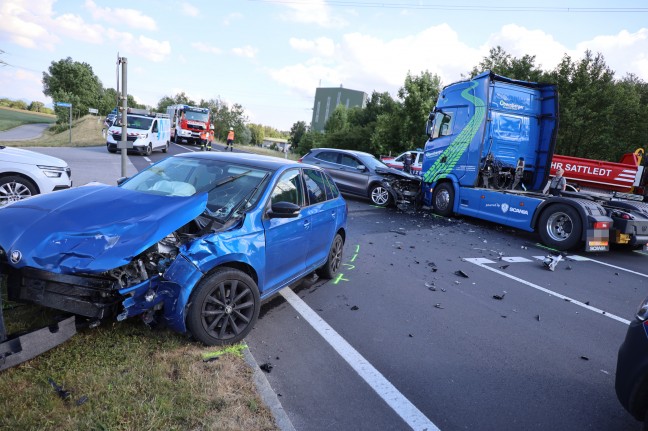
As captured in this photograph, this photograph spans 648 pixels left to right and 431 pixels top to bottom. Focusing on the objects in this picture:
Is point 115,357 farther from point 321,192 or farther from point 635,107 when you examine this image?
point 635,107

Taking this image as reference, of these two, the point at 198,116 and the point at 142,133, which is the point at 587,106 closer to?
the point at 142,133

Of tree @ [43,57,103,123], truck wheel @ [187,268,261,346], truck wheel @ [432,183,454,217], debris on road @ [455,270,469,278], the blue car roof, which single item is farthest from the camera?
tree @ [43,57,103,123]

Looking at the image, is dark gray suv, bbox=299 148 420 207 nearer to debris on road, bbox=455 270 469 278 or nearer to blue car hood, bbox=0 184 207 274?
debris on road, bbox=455 270 469 278

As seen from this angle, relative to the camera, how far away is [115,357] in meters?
3.09

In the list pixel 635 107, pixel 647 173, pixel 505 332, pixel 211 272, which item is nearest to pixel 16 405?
pixel 211 272

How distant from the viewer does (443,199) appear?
11984 millimetres

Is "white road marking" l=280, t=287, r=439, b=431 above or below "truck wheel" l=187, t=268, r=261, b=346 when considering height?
below

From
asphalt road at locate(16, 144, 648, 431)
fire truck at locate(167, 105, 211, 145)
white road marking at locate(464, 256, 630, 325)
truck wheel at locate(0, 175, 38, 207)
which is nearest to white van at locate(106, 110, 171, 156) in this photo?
fire truck at locate(167, 105, 211, 145)

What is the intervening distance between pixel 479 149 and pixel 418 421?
900cm

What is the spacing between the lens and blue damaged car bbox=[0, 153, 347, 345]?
9.32ft

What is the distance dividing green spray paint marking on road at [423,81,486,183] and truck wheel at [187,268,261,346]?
887cm

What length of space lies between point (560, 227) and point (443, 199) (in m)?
3.42

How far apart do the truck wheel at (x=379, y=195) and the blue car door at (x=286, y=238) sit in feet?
27.3

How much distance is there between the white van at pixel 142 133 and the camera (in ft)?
70.0
